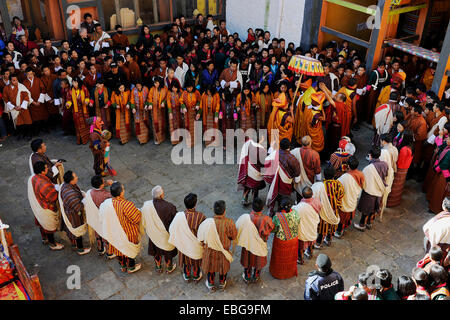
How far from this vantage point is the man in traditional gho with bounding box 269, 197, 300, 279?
18.5 feet

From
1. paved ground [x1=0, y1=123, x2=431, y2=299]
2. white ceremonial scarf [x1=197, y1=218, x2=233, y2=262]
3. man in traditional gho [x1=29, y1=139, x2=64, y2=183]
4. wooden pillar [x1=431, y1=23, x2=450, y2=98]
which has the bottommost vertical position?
paved ground [x1=0, y1=123, x2=431, y2=299]

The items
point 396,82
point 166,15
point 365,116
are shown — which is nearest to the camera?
point 396,82

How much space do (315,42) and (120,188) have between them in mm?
7629

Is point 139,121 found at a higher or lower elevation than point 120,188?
lower

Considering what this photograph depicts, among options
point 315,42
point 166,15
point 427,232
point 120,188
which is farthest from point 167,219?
point 166,15

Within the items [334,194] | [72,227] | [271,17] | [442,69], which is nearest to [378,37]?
[442,69]

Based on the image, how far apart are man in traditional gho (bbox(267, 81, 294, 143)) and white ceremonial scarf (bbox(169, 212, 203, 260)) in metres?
3.26

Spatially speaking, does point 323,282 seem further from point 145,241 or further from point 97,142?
point 97,142

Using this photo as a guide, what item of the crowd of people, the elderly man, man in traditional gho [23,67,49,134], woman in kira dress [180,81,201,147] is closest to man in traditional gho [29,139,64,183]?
the crowd of people

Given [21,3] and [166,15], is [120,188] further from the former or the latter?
[21,3]

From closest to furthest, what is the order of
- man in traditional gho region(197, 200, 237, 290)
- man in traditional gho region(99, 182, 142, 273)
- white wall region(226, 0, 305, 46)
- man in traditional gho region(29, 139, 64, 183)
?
man in traditional gho region(197, 200, 237, 290) < man in traditional gho region(99, 182, 142, 273) < man in traditional gho region(29, 139, 64, 183) < white wall region(226, 0, 305, 46)

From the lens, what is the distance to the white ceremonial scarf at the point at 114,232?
561 cm

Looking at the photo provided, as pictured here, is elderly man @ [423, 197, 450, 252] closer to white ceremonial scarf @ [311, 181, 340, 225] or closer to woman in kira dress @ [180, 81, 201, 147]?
white ceremonial scarf @ [311, 181, 340, 225]

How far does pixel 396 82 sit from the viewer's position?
9.06 metres
